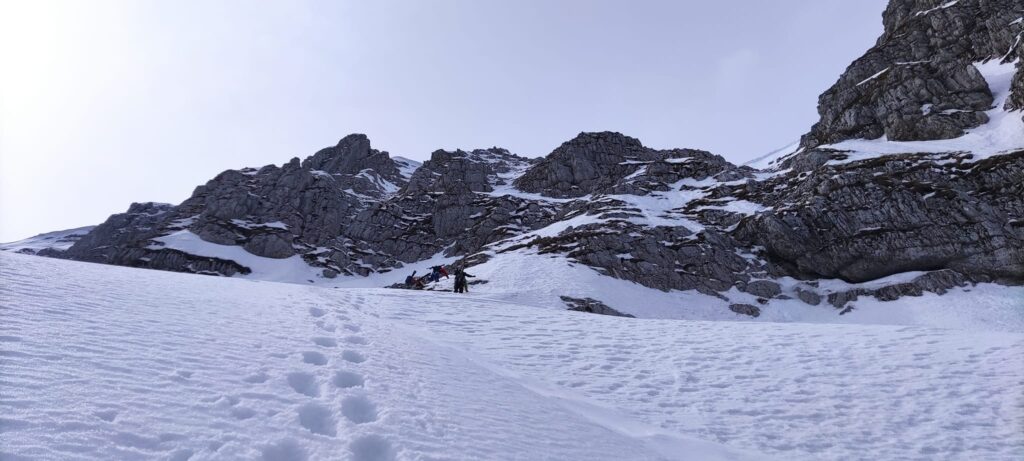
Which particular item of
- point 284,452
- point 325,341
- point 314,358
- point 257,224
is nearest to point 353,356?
point 314,358

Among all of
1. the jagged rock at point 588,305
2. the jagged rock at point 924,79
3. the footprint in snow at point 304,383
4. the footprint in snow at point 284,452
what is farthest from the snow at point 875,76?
the footprint in snow at point 284,452

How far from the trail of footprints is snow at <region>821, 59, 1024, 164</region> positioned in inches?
3182

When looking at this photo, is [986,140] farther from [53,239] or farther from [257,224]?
[53,239]

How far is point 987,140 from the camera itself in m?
63.4

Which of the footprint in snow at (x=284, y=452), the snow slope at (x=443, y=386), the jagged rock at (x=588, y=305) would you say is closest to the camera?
the footprint in snow at (x=284, y=452)

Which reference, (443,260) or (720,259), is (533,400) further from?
(443,260)

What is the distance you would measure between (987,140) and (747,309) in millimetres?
45605

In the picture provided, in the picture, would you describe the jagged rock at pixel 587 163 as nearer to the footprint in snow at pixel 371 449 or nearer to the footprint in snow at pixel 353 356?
the footprint in snow at pixel 353 356

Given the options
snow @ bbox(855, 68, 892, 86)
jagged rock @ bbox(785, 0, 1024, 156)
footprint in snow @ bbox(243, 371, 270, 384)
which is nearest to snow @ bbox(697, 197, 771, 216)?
jagged rock @ bbox(785, 0, 1024, 156)

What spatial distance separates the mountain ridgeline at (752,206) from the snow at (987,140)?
356 millimetres

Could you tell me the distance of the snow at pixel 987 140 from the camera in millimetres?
60375

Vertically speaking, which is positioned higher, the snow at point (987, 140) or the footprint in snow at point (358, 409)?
the snow at point (987, 140)

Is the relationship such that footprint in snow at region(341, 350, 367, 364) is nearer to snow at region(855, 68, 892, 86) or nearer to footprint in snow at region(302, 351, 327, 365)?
footprint in snow at region(302, 351, 327, 365)

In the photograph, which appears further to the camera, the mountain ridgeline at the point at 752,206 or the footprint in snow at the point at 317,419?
the mountain ridgeline at the point at 752,206
